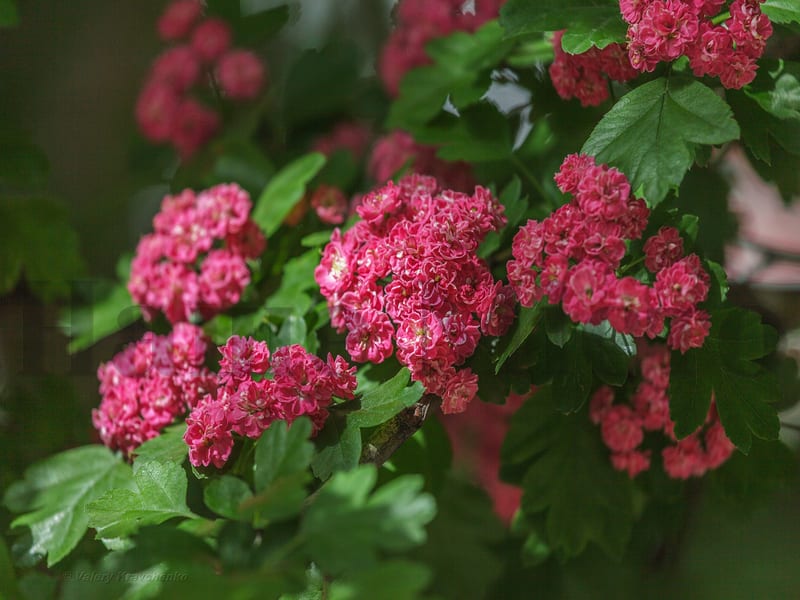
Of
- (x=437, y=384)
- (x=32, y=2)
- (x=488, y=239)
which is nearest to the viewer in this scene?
(x=437, y=384)

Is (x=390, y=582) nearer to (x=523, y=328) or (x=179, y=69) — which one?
(x=523, y=328)

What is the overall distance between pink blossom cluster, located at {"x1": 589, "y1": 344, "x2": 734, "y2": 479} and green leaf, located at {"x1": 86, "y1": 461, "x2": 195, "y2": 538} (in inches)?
17.8

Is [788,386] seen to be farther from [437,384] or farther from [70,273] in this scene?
[70,273]

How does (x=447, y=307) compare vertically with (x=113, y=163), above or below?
above

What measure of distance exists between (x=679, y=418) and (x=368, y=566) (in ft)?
1.24

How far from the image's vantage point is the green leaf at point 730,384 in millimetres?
742

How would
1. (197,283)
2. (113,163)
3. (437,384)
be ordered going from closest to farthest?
(437,384) < (197,283) < (113,163)

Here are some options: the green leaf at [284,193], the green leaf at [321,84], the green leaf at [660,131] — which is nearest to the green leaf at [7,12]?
the green leaf at [284,193]

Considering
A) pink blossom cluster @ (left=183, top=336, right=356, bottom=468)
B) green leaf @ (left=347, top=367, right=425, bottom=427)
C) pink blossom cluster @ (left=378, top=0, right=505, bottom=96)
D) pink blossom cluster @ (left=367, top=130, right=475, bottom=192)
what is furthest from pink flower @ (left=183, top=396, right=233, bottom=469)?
pink blossom cluster @ (left=378, top=0, right=505, bottom=96)

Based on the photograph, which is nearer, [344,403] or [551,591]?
[344,403]

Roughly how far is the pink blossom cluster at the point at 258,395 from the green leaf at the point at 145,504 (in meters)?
0.03

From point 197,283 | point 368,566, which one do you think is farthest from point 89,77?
point 368,566

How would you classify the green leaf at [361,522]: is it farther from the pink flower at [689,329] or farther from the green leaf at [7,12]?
the green leaf at [7,12]

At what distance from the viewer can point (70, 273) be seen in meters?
1.14
